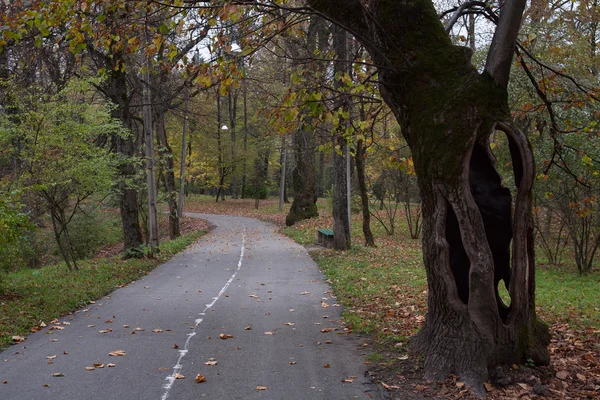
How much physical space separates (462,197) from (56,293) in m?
9.21

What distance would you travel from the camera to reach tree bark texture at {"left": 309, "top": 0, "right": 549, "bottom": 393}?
563cm

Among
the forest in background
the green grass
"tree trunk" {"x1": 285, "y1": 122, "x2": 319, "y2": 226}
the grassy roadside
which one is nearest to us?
the forest in background

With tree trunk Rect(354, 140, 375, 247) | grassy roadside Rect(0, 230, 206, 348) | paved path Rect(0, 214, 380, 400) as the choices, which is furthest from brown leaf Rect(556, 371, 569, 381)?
tree trunk Rect(354, 140, 375, 247)

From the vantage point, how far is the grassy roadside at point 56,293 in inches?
350

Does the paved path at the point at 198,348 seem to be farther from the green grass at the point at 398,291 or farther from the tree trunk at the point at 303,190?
the tree trunk at the point at 303,190

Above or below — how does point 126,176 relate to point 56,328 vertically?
above

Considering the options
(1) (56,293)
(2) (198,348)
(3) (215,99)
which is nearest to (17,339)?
(2) (198,348)

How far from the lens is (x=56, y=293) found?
451 inches

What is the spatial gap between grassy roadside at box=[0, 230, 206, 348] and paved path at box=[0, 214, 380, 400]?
13.0 inches

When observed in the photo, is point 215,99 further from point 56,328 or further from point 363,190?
point 56,328

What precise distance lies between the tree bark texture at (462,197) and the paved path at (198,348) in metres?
1.24

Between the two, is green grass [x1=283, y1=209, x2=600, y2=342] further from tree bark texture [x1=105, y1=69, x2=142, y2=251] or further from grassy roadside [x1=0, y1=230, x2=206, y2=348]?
tree bark texture [x1=105, y1=69, x2=142, y2=251]

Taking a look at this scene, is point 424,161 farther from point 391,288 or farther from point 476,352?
point 391,288

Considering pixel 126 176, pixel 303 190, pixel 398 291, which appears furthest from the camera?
pixel 303 190
